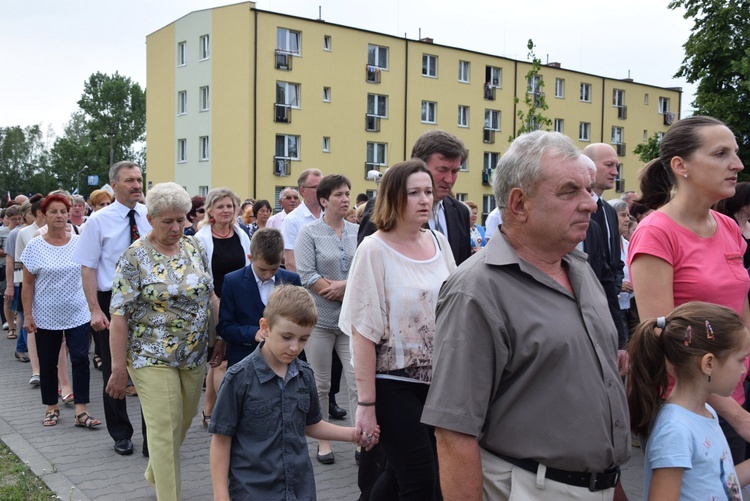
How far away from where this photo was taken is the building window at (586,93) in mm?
50812

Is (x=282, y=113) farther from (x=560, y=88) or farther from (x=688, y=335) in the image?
(x=688, y=335)

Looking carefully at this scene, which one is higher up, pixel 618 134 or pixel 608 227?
pixel 618 134

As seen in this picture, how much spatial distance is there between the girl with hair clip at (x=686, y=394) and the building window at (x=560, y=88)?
158 feet

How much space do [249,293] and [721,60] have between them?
2970 centimetres

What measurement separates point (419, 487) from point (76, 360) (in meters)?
4.80

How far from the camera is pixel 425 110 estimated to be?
144 feet

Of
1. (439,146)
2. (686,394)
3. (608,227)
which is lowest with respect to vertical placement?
(686,394)

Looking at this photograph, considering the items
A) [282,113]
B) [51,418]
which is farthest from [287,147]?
[51,418]

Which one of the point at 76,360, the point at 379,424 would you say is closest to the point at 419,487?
the point at 379,424

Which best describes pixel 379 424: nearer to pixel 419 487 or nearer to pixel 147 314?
pixel 419 487

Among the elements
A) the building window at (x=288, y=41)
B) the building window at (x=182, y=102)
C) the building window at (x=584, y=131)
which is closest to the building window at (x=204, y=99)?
the building window at (x=182, y=102)

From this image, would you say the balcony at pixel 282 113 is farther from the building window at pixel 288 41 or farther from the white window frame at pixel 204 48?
the white window frame at pixel 204 48

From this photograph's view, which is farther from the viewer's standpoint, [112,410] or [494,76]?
[494,76]

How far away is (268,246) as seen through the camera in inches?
224
